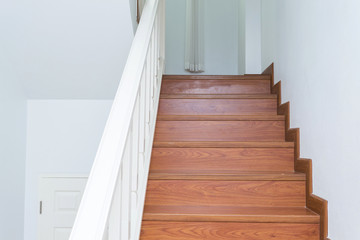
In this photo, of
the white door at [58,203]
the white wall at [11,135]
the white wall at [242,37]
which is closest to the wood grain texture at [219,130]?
the white door at [58,203]

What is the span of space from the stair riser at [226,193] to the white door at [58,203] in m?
1.27

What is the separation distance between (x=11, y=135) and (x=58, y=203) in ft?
2.14

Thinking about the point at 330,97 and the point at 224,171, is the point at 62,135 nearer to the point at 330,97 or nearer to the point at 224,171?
the point at 224,171

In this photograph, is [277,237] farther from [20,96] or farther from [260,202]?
[20,96]

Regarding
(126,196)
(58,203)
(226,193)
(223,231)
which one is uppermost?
(126,196)

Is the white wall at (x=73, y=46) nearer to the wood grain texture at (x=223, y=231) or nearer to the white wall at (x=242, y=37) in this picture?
the wood grain texture at (x=223, y=231)

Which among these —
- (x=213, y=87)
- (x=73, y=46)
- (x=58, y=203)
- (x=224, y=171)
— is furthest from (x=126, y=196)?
(x=58, y=203)

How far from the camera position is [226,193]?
173 cm

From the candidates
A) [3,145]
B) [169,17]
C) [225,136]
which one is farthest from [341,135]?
[169,17]

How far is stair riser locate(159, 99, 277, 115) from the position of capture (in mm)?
2483

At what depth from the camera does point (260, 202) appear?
1711 millimetres

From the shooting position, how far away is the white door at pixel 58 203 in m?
2.75

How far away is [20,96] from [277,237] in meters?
2.16

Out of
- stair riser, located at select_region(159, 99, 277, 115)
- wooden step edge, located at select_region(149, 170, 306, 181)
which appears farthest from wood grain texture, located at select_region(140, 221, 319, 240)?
stair riser, located at select_region(159, 99, 277, 115)
